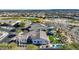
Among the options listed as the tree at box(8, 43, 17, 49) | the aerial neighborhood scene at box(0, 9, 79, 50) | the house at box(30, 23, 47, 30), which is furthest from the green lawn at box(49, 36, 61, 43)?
the tree at box(8, 43, 17, 49)

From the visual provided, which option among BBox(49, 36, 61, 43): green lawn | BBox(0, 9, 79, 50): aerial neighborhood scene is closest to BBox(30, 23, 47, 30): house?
BBox(0, 9, 79, 50): aerial neighborhood scene

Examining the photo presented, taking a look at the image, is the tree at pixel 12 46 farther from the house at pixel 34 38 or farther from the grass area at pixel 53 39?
the grass area at pixel 53 39

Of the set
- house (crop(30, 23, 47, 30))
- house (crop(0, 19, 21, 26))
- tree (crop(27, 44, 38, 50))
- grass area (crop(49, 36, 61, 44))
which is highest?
house (crop(0, 19, 21, 26))

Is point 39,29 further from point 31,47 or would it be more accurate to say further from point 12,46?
point 12,46

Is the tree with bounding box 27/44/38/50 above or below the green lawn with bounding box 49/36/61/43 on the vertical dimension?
below

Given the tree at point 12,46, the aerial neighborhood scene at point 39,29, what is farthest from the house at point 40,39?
the tree at point 12,46

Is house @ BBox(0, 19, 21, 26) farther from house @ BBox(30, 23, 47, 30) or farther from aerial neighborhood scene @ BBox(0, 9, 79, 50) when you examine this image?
house @ BBox(30, 23, 47, 30)
